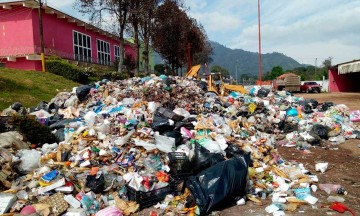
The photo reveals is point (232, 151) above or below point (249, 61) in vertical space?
below

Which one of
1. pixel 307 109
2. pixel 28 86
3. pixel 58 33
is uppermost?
pixel 58 33

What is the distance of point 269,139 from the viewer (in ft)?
21.8

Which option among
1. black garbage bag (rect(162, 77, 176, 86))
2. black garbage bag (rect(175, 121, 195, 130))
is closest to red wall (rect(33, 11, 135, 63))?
black garbage bag (rect(162, 77, 176, 86))

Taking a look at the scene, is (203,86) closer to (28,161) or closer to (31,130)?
(31,130)

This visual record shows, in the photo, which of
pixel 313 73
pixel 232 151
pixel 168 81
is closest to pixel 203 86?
pixel 168 81

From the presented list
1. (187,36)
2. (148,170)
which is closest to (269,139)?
(148,170)

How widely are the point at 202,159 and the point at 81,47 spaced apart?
21.4 m

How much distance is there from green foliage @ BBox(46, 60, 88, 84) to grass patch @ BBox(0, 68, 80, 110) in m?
0.76

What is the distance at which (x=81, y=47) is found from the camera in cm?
2367

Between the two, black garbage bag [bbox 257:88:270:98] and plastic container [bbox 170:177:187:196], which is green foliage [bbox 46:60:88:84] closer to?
black garbage bag [bbox 257:88:270:98]

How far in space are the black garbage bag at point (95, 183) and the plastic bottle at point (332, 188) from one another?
2.93 m

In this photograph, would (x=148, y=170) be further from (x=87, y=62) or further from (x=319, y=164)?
(x=87, y=62)

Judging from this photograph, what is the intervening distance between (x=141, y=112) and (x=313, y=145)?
3.78 meters

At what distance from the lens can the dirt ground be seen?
3.70 metres
